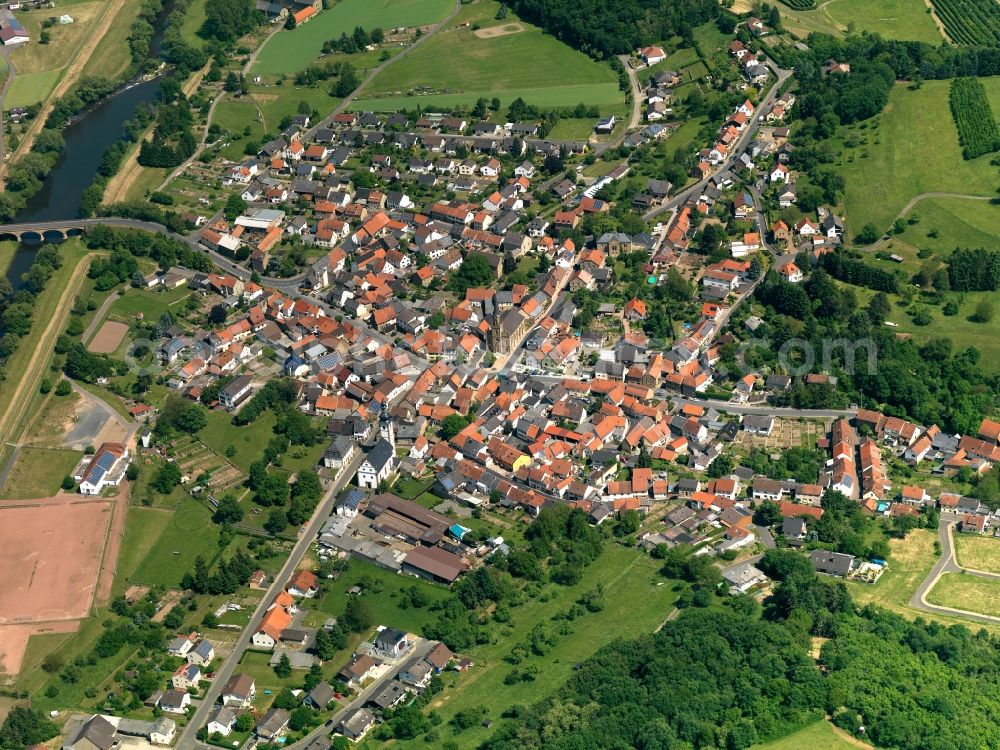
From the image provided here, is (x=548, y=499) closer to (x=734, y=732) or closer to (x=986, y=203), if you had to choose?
(x=734, y=732)

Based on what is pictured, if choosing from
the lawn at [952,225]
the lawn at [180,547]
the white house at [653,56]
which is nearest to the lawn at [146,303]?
the lawn at [180,547]

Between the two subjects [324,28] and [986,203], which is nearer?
[986,203]

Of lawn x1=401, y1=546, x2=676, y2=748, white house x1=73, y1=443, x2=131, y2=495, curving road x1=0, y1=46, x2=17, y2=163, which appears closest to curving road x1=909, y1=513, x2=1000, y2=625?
lawn x1=401, y1=546, x2=676, y2=748

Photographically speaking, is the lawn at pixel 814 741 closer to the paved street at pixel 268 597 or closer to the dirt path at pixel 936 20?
the paved street at pixel 268 597

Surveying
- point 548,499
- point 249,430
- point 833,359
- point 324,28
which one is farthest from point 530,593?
point 324,28

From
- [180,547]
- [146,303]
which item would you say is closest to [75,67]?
[146,303]

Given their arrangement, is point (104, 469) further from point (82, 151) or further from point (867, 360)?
point (82, 151)
